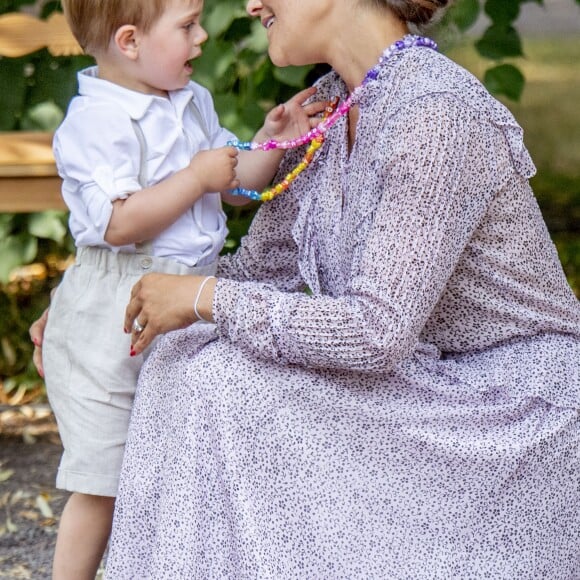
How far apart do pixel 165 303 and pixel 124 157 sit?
1.15 feet

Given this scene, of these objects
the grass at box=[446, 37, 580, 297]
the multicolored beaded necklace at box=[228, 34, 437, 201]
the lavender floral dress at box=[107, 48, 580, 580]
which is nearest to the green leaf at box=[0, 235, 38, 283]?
the grass at box=[446, 37, 580, 297]

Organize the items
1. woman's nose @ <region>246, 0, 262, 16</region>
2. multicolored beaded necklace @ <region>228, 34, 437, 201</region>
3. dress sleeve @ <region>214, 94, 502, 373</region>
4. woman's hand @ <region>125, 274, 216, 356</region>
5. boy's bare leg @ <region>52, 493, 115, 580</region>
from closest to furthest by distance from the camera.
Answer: dress sleeve @ <region>214, 94, 502, 373</region> < woman's hand @ <region>125, 274, 216, 356</region> < multicolored beaded necklace @ <region>228, 34, 437, 201</region> < woman's nose @ <region>246, 0, 262, 16</region> < boy's bare leg @ <region>52, 493, 115, 580</region>

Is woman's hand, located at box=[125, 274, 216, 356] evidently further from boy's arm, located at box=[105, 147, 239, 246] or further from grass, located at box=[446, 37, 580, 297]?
grass, located at box=[446, 37, 580, 297]

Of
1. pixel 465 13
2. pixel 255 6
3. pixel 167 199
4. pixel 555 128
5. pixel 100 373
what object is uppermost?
pixel 255 6

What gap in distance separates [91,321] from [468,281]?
0.76 meters

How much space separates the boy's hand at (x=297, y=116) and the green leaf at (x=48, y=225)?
184cm

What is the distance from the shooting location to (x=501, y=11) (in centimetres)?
377

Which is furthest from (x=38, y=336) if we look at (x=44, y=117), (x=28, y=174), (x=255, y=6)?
(x=44, y=117)

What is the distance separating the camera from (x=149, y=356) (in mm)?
2305

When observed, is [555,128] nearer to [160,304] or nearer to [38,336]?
[38,336]

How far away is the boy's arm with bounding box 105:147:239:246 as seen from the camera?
7.53ft

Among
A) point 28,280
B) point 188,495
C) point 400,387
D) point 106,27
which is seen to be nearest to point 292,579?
point 188,495

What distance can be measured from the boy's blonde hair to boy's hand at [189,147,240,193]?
11.0 inches

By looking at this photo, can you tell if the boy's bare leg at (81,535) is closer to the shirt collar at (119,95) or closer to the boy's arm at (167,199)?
the boy's arm at (167,199)
